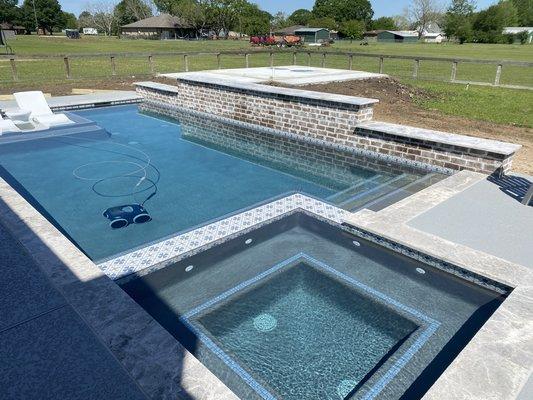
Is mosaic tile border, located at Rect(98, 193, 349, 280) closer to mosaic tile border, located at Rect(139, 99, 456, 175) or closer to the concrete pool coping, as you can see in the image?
the concrete pool coping

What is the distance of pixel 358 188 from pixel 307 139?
2.77m

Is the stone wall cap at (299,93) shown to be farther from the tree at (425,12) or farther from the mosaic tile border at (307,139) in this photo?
the tree at (425,12)

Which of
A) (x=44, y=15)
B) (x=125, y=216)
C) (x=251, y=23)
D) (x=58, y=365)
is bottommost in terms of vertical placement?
(x=125, y=216)

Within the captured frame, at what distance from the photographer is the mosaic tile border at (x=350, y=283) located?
269 cm

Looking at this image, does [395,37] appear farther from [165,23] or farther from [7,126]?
[7,126]

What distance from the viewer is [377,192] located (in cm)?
581

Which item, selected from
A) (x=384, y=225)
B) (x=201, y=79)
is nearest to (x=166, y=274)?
(x=384, y=225)

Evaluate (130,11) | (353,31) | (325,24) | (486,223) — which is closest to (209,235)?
(486,223)

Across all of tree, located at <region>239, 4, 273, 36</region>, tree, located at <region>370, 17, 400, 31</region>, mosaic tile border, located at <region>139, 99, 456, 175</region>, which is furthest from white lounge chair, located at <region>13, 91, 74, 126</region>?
tree, located at <region>370, 17, 400, 31</region>

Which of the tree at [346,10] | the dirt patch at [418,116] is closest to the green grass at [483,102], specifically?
the dirt patch at [418,116]

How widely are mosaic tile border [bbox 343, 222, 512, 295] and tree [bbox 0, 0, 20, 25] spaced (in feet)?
284

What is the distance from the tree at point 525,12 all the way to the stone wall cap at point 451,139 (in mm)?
95422

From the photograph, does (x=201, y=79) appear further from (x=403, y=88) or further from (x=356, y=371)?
(x=356, y=371)

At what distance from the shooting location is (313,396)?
2.65m
